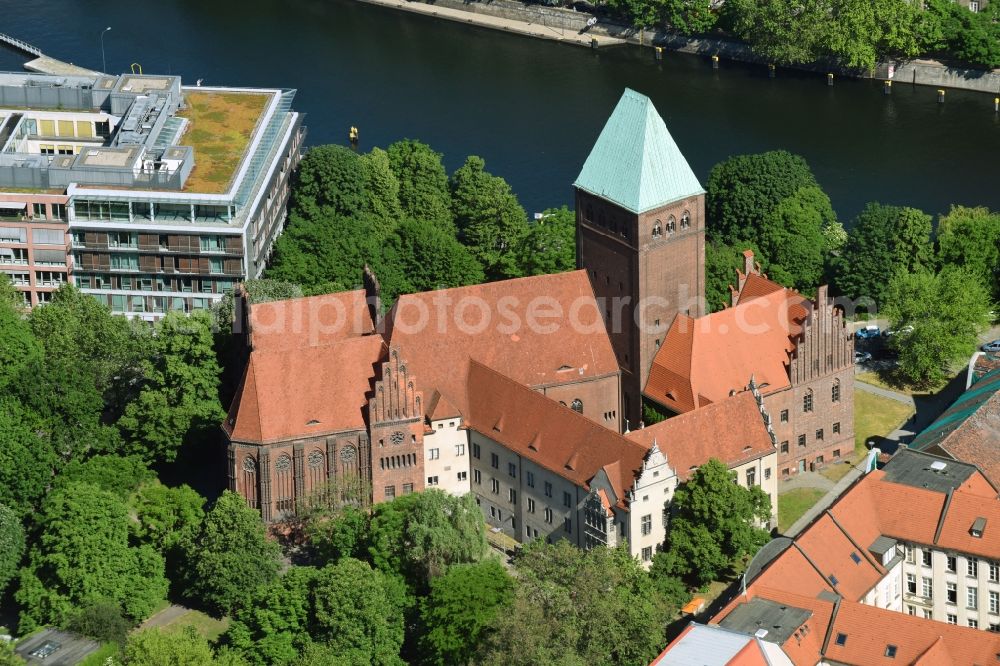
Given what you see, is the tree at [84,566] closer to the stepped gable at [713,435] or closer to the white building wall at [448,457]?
the white building wall at [448,457]

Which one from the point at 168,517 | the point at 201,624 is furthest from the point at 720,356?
the point at 201,624

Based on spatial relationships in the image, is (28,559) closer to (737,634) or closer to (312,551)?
(312,551)

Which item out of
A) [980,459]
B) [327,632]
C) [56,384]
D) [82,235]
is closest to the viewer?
[327,632]

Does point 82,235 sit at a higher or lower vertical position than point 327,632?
higher

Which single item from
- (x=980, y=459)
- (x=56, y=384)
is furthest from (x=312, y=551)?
(x=980, y=459)

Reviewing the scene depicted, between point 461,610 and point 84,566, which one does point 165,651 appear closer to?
point 84,566

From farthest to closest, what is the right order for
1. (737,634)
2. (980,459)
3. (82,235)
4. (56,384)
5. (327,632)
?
1. (82,235)
2. (56,384)
3. (980,459)
4. (327,632)
5. (737,634)
